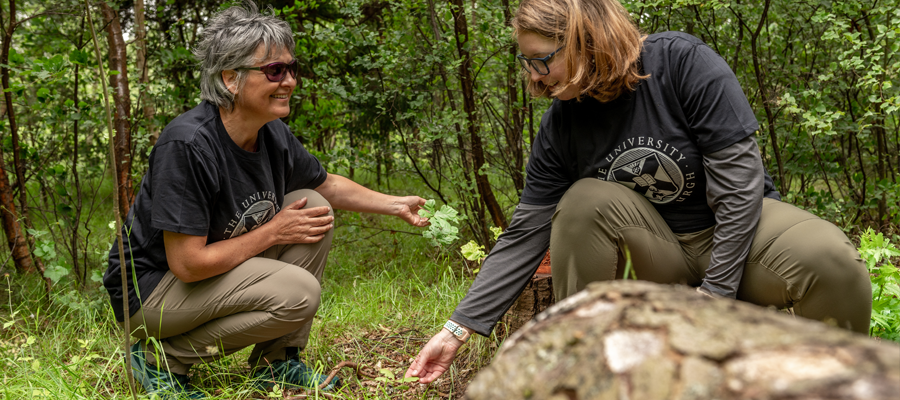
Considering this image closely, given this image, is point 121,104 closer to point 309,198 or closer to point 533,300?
point 309,198

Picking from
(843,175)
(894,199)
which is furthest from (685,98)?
(843,175)

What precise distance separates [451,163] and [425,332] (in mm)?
1780

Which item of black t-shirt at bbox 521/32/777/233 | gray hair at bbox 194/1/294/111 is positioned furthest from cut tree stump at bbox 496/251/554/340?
gray hair at bbox 194/1/294/111

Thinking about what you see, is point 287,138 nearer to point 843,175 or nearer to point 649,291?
point 649,291

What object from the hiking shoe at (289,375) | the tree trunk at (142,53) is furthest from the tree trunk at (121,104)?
the hiking shoe at (289,375)

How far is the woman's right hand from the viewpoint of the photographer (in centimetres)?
221

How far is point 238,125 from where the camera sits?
219cm

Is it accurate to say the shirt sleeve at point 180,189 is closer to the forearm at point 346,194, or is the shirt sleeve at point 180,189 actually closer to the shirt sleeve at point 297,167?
the shirt sleeve at point 297,167

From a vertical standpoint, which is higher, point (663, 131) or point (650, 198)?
point (663, 131)

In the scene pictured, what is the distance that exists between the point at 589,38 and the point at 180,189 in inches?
55.9

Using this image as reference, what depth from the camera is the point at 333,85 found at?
12.0 feet

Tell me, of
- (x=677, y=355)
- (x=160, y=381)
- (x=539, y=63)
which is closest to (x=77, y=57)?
(x=160, y=381)

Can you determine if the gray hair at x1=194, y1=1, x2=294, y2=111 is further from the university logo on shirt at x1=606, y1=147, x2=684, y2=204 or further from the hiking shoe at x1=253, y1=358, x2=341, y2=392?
the university logo on shirt at x1=606, y1=147, x2=684, y2=204

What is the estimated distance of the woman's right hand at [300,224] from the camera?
221 centimetres
